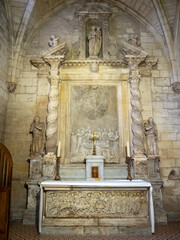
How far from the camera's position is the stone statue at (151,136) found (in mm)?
6340

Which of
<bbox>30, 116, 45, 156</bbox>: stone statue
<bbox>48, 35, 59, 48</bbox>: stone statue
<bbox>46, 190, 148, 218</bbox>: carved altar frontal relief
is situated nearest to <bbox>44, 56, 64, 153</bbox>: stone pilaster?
<bbox>30, 116, 45, 156</bbox>: stone statue

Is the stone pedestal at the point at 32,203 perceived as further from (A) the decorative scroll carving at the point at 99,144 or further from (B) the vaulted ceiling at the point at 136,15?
(B) the vaulted ceiling at the point at 136,15

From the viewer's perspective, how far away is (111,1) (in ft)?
25.5

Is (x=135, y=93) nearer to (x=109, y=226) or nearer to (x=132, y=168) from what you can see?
(x=132, y=168)

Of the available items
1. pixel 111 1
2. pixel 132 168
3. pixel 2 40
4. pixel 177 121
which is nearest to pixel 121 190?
pixel 132 168

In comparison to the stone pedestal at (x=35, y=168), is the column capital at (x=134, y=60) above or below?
above

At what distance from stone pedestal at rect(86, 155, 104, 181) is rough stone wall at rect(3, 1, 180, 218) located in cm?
193

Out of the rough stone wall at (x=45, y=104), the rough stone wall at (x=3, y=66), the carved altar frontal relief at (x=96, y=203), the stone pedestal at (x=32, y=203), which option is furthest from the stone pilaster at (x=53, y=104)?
the carved altar frontal relief at (x=96, y=203)

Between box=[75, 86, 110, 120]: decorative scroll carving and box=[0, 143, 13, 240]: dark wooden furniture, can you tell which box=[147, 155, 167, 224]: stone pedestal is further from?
box=[0, 143, 13, 240]: dark wooden furniture

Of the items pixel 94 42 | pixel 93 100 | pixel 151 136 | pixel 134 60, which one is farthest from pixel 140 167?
pixel 94 42

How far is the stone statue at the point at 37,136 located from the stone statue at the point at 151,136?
122 inches

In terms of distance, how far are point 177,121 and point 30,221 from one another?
5.10 metres

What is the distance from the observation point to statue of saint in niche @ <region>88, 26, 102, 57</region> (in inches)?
285

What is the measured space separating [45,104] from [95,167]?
2.59 meters
